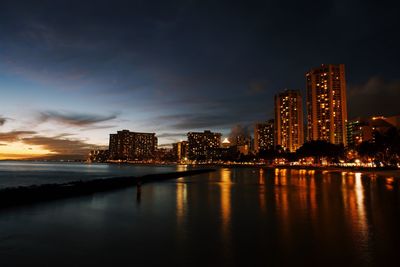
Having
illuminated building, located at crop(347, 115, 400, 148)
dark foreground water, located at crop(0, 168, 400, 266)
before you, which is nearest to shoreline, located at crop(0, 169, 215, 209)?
dark foreground water, located at crop(0, 168, 400, 266)

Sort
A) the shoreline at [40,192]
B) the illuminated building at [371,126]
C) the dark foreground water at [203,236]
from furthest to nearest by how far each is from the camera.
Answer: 1. the illuminated building at [371,126]
2. the shoreline at [40,192]
3. the dark foreground water at [203,236]

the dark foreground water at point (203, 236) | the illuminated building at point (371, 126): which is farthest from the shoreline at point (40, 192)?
the illuminated building at point (371, 126)

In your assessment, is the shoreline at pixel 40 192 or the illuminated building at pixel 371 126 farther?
the illuminated building at pixel 371 126

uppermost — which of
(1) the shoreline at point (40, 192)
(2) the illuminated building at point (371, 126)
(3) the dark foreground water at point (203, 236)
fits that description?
(2) the illuminated building at point (371, 126)

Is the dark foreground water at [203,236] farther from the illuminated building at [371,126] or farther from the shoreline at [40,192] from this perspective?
the illuminated building at [371,126]

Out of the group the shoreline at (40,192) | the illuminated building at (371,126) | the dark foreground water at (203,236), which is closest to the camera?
the dark foreground water at (203,236)

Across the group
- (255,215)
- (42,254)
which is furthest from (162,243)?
(255,215)

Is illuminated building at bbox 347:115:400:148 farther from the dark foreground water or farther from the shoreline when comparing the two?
the dark foreground water

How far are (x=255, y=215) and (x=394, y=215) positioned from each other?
7001 millimetres

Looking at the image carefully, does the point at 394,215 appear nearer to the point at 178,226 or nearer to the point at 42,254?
the point at 178,226

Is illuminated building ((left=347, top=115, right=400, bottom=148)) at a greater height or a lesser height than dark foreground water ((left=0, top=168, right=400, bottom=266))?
greater

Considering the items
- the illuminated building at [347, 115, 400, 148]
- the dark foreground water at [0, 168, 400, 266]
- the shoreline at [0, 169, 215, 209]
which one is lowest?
the dark foreground water at [0, 168, 400, 266]

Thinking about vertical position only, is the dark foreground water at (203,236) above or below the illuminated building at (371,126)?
below

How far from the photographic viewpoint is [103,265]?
9.34 metres
